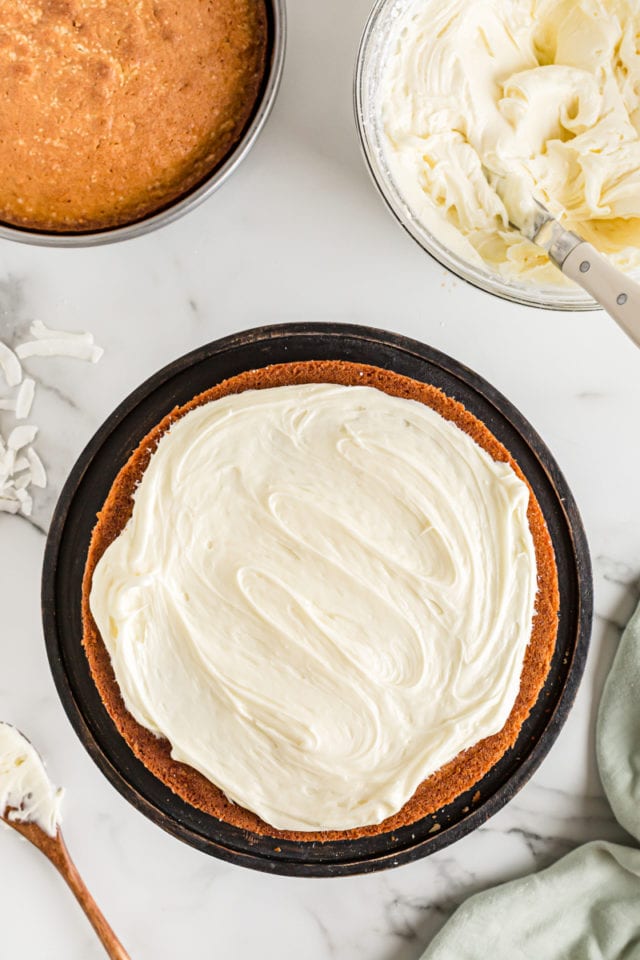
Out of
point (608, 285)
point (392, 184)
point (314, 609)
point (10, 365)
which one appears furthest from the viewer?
point (10, 365)

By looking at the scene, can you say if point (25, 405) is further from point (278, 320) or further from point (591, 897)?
point (591, 897)

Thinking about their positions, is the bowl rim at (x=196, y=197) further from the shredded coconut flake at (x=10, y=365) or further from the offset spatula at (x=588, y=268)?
the offset spatula at (x=588, y=268)

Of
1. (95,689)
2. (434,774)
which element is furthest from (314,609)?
(95,689)

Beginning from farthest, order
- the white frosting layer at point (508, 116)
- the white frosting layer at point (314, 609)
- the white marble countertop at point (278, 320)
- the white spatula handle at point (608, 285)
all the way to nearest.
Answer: the white marble countertop at point (278, 320) → the white frosting layer at point (508, 116) → the white frosting layer at point (314, 609) → the white spatula handle at point (608, 285)

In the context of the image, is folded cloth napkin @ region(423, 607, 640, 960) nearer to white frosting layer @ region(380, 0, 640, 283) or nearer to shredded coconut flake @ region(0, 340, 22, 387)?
white frosting layer @ region(380, 0, 640, 283)

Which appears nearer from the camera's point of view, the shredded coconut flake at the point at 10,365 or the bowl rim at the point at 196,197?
the bowl rim at the point at 196,197

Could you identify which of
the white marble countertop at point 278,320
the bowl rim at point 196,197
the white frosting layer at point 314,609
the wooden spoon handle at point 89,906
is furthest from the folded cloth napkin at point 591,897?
the bowl rim at point 196,197

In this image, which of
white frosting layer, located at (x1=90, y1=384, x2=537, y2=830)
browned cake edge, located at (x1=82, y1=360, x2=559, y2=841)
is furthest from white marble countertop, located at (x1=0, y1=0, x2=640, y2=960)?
white frosting layer, located at (x1=90, y1=384, x2=537, y2=830)
